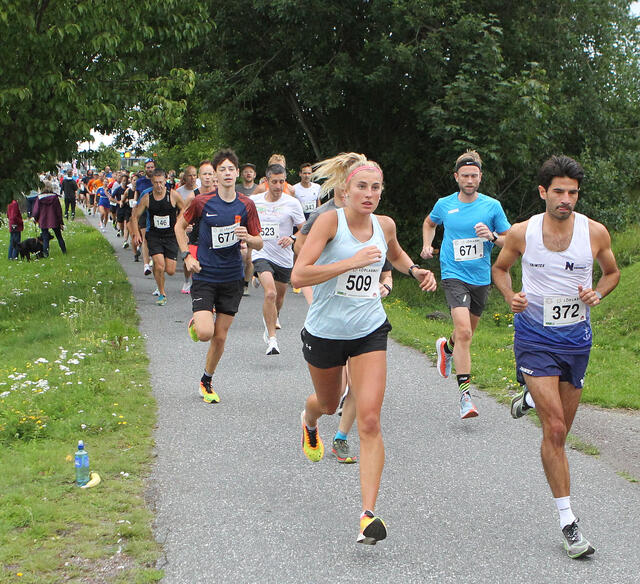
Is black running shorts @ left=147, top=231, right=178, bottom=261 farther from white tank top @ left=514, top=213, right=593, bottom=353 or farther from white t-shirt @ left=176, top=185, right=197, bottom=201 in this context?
white tank top @ left=514, top=213, right=593, bottom=353

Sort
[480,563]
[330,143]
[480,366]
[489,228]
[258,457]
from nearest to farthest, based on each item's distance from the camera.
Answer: [480,563] < [258,457] < [489,228] < [480,366] < [330,143]

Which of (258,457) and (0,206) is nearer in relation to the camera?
(258,457)

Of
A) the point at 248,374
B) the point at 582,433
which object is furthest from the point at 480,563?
the point at 248,374

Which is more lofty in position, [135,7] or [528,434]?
[135,7]

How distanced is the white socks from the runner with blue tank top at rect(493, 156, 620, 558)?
16 centimetres

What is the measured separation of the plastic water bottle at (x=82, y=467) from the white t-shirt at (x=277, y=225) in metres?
4.65

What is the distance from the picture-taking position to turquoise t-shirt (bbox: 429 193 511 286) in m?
7.62

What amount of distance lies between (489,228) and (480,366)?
228 cm

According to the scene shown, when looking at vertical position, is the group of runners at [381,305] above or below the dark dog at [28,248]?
above

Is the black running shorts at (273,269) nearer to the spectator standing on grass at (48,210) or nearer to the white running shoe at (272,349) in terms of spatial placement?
the white running shoe at (272,349)

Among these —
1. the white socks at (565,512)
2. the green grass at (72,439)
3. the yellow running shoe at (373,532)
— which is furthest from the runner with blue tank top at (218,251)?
the white socks at (565,512)

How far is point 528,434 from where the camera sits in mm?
6695

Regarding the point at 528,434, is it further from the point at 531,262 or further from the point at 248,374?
the point at 248,374

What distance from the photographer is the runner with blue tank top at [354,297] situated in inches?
175
